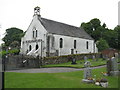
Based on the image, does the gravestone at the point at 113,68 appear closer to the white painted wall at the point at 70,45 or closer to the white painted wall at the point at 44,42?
the white painted wall at the point at 44,42

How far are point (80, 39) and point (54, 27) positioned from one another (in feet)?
30.3

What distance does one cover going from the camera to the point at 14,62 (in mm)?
27875

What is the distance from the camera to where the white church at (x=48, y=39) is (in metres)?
38.1

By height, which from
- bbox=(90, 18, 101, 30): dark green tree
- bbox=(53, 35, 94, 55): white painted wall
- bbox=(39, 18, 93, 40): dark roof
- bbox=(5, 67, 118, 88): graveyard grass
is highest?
bbox=(90, 18, 101, 30): dark green tree

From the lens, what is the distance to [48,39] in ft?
124

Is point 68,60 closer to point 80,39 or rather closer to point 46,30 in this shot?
point 46,30

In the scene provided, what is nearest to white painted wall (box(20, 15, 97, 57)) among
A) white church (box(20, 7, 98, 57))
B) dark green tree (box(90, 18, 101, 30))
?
white church (box(20, 7, 98, 57))

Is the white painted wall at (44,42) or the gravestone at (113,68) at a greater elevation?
the white painted wall at (44,42)

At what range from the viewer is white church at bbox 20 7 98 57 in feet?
125

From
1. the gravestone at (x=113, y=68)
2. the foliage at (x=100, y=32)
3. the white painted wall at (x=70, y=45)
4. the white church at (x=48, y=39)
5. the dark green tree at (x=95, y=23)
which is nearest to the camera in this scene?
the gravestone at (x=113, y=68)

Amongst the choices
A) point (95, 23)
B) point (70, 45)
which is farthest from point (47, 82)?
point (95, 23)

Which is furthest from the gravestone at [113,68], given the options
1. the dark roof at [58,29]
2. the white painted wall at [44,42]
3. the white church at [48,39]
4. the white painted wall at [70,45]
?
the white painted wall at [70,45]

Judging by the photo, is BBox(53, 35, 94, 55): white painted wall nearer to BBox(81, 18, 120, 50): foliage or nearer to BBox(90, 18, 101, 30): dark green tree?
BBox(81, 18, 120, 50): foliage

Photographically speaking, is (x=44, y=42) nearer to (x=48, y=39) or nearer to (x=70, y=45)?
(x=48, y=39)
